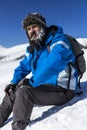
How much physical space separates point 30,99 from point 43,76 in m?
0.40

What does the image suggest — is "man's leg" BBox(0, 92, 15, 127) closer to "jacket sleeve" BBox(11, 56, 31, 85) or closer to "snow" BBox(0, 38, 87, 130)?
"snow" BBox(0, 38, 87, 130)

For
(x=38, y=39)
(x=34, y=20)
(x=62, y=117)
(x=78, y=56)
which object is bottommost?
(x=62, y=117)

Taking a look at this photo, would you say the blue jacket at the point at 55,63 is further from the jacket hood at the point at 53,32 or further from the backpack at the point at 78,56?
the backpack at the point at 78,56

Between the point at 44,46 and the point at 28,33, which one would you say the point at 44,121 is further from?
the point at 28,33

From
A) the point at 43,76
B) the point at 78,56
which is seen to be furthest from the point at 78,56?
the point at 43,76

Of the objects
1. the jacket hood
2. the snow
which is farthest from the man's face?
the snow

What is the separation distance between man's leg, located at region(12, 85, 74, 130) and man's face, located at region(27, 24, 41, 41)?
84 cm

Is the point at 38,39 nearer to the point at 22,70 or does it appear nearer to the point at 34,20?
the point at 34,20

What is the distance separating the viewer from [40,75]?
16.0 ft

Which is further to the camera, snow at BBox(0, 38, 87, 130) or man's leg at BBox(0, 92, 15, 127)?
man's leg at BBox(0, 92, 15, 127)

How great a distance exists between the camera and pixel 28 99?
4727 millimetres

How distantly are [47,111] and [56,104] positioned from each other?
220 millimetres

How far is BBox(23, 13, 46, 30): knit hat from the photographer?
530 centimetres

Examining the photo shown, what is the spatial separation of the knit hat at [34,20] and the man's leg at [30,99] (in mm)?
1068
